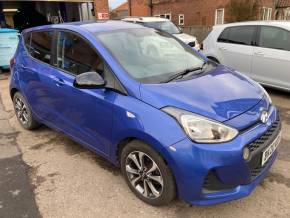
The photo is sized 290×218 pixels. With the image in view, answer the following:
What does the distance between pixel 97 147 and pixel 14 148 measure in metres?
1.69

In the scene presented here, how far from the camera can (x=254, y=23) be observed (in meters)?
6.50

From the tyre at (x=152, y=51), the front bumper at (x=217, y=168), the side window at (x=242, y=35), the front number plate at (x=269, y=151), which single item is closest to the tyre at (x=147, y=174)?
the front bumper at (x=217, y=168)

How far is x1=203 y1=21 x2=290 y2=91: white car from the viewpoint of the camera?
19.4 feet

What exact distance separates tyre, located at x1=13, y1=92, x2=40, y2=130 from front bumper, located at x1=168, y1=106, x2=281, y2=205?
9.85ft

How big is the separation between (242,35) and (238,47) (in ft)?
0.87

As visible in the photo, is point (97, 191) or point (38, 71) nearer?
point (97, 191)

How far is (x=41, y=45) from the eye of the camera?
14.2ft

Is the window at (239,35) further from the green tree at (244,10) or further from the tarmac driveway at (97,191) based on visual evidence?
the green tree at (244,10)

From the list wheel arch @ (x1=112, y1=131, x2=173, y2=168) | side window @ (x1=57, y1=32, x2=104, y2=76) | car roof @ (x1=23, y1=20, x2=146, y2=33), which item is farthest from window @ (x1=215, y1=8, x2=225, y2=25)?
wheel arch @ (x1=112, y1=131, x2=173, y2=168)

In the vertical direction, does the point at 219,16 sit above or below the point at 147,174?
above

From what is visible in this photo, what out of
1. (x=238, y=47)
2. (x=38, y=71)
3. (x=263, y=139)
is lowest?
(x=263, y=139)

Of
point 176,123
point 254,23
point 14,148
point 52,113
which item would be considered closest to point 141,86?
point 176,123

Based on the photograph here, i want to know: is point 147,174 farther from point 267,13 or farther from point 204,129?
point 267,13

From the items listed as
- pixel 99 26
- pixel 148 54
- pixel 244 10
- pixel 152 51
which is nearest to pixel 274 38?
pixel 152 51
